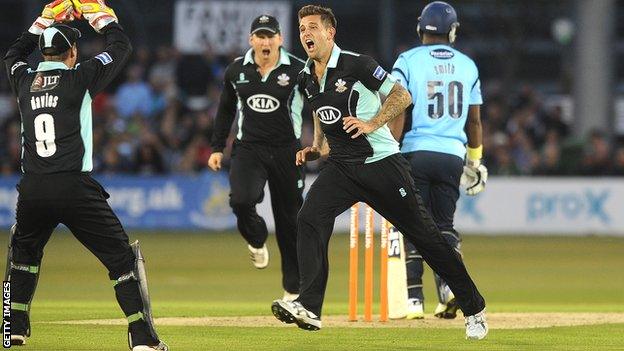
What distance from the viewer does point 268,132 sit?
12.6 meters

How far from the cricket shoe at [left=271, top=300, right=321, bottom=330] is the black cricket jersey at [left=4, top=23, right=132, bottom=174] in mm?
1531

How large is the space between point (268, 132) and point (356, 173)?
266cm

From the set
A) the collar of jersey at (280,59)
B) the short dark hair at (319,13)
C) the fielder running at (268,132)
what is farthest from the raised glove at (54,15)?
the collar of jersey at (280,59)

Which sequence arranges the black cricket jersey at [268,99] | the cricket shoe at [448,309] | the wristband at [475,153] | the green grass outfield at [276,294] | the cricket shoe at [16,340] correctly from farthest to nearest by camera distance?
the black cricket jersey at [268,99] < the wristband at [475,153] < the cricket shoe at [448,309] < the green grass outfield at [276,294] < the cricket shoe at [16,340]

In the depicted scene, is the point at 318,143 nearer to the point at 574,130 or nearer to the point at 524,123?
the point at 524,123

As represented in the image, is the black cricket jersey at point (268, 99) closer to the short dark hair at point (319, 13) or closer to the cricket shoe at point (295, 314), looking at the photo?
the short dark hair at point (319, 13)

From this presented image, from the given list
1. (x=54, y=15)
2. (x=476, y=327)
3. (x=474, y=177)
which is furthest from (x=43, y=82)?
(x=474, y=177)

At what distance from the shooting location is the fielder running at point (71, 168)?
9070 mm

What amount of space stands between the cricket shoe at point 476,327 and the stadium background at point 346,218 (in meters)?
0.12

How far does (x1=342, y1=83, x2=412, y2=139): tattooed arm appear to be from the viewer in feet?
32.1

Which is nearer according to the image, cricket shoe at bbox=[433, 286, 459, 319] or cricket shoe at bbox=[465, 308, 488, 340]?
cricket shoe at bbox=[465, 308, 488, 340]

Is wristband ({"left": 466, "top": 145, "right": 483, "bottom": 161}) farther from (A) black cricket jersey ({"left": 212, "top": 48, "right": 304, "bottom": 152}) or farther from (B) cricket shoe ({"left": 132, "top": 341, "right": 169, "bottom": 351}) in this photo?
(B) cricket shoe ({"left": 132, "top": 341, "right": 169, "bottom": 351})

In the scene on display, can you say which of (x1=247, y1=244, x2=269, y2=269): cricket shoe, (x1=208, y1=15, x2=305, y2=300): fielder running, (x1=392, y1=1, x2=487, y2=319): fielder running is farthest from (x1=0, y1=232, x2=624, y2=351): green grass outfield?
(x1=392, y1=1, x2=487, y2=319): fielder running

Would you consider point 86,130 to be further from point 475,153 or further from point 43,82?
point 475,153
